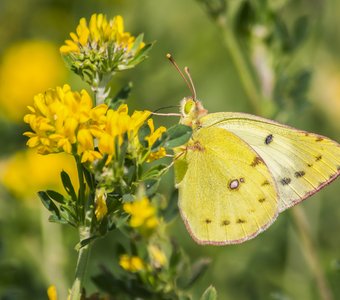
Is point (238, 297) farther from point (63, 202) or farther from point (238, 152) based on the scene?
point (63, 202)

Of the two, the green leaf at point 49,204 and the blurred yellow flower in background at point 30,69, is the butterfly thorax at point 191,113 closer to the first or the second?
the green leaf at point 49,204

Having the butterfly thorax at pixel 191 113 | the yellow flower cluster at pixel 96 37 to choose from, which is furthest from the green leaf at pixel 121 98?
the butterfly thorax at pixel 191 113

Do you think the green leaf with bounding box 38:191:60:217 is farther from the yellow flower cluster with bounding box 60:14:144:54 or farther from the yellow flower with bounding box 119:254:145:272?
the yellow flower cluster with bounding box 60:14:144:54

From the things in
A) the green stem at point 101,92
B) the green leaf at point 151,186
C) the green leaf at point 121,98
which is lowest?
the green leaf at point 151,186

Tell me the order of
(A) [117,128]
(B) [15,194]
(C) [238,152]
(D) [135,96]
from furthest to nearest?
(D) [135,96] → (B) [15,194] → (C) [238,152] → (A) [117,128]

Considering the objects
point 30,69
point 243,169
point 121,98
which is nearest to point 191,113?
point 243,169

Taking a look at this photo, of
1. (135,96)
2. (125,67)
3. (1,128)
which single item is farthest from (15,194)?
(125,67)

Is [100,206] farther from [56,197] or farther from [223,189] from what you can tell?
[223,189]
